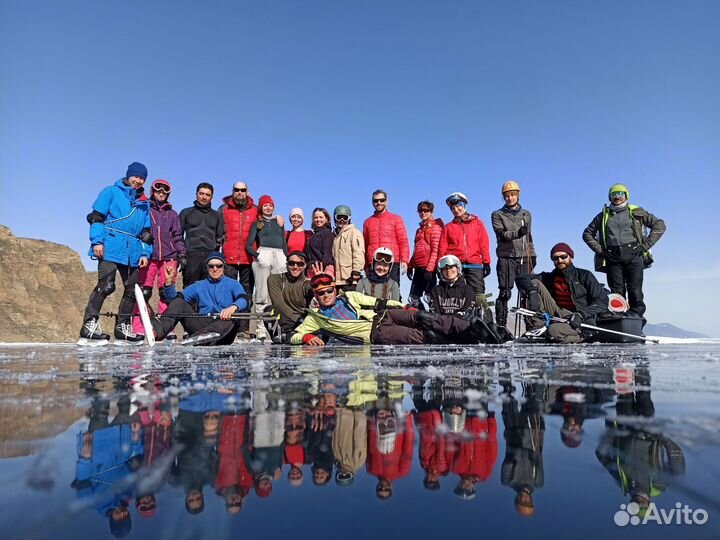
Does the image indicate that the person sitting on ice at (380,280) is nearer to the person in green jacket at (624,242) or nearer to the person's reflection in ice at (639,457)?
the person in green jacket at (624,242)

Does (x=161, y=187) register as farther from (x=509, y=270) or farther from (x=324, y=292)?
(x=509, y=270)

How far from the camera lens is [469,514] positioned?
80 centimetres

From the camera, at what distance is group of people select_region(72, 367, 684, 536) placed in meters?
0.90

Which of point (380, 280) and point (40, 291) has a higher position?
point (40, 291)

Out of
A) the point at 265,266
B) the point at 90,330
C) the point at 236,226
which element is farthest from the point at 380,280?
the point at 90,330

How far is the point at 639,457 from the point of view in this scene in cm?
103

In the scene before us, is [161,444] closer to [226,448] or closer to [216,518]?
[226,448]

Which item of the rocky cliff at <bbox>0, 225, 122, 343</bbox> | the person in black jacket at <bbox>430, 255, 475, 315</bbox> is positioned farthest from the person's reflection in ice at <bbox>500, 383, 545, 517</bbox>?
the rocky cliff at <bbox>0, 225, 122, 343</bbox>

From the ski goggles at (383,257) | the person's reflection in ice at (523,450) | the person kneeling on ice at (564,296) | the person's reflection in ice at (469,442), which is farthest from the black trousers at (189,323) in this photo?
the person's reflection in ice at (523,450)

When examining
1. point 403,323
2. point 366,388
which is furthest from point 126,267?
point 366,388

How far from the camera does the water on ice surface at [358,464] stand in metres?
0.78

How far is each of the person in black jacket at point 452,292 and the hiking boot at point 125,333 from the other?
457cm

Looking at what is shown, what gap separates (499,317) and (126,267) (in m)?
5.97

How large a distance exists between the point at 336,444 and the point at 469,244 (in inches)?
266
